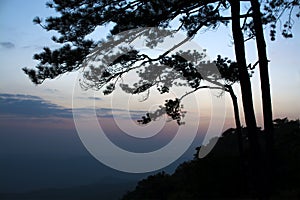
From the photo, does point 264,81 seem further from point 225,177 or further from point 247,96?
point 225,177

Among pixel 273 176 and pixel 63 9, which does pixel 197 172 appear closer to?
pixel 273 176

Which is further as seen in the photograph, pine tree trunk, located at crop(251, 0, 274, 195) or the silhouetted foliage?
the silhouetted foliage

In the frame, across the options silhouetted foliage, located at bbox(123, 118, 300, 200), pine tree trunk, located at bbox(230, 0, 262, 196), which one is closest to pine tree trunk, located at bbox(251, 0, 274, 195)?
pine tree trunk, located at bbox(230, 0, 262, 196)

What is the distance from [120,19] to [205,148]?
344 inches

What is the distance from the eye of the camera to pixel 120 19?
10.4m

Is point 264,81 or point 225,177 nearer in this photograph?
point 264,81

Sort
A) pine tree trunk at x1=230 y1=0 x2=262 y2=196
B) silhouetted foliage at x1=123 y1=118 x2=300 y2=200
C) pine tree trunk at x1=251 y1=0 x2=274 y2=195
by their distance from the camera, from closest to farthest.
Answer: pine tree trunk at x1=230 y1=0 x2=262 y2=196, pine tree trunk at x1=251 y1=0 x2=274 y2=195, silhouetted foliage at x1=123 y1=118 x2=300 y2=200

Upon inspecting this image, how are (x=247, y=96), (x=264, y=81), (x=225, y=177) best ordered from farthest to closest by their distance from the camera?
(x=225, y=177), (x=264, y=81), (x=247, y=96)

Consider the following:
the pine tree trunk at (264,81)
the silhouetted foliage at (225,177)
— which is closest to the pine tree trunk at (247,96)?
the pine tree trunk at (264,81)

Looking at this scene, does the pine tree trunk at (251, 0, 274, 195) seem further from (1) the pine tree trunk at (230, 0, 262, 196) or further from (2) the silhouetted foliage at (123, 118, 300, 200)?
(2) the silhouetted foliage at (123, 118, 300, 200)

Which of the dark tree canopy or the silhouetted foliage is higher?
the dark tree canopy

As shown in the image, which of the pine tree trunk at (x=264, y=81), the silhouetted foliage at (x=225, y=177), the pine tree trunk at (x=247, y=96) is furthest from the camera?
the silhouetted foliage at (x=225, y=177)

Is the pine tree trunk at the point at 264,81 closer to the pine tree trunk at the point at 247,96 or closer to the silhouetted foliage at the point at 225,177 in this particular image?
the pine tree trunk at the point at 247,96

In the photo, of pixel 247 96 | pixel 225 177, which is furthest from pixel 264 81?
pixel 225 177
